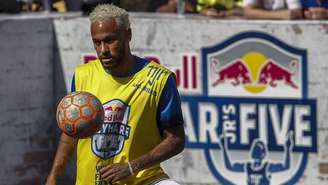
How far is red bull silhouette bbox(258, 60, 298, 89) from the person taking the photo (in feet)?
32.9

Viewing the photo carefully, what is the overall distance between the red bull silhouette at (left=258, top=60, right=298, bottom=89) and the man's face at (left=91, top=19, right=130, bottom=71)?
4.04 m

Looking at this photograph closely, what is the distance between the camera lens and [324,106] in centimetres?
991

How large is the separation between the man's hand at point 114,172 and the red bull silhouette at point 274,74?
409 cm

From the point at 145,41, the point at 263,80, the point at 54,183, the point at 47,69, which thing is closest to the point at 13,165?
the point at 47,69

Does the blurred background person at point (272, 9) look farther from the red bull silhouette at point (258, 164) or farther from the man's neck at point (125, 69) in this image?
the man's neck at point (125, 69)

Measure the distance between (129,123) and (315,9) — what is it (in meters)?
4.03

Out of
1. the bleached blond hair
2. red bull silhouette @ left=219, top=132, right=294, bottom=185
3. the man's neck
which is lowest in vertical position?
red bull silhouette @ left=219, top=132, right=294, bottom=185

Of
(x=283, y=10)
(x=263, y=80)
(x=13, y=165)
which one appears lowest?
(x=13, y=165)

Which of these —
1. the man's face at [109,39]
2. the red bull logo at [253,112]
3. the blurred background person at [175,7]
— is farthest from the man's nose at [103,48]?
the blurred background person at [175,7]

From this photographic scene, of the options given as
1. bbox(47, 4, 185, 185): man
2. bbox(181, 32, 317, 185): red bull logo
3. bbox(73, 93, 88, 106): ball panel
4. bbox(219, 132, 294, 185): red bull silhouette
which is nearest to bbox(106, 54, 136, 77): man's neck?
bbox(47, 4, 185, 185): man

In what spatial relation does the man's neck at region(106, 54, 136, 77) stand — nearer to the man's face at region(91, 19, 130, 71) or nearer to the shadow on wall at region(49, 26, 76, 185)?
the man's face at region(91, 19, 130, 71)

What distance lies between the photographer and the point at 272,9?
10.2m

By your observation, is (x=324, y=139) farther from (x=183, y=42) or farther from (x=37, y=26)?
(x=37, y=26)

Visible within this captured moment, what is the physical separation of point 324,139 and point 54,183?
13.3ft
